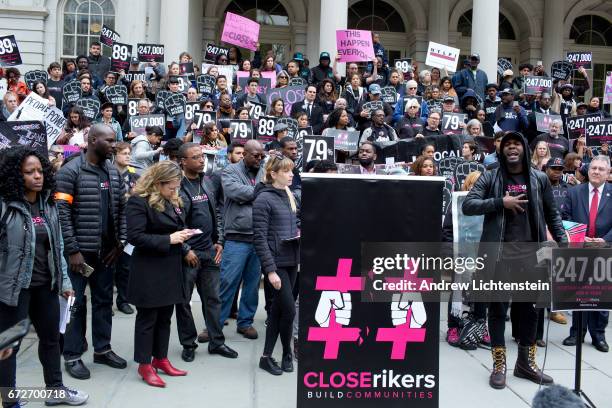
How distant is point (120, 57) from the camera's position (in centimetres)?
1516

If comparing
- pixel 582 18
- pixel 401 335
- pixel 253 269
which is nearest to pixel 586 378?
pixel 401 335

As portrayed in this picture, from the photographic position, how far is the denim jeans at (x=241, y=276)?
6.89 m

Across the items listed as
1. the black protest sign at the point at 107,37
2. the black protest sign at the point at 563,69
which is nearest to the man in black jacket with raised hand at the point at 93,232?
the black protest sign at the point at 107,37

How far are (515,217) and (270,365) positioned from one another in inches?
96.6

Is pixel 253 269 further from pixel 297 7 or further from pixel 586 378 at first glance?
pixel 297 7

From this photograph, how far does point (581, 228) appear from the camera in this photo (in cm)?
652

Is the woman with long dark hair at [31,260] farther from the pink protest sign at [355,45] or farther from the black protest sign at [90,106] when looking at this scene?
the pink protest sign at [355,45]

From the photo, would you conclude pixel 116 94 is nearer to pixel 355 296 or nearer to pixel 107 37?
pixel 107 37

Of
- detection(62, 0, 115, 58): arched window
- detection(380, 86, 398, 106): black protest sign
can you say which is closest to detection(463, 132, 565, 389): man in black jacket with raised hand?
detection(380, 86, 398, 106): black protest sign

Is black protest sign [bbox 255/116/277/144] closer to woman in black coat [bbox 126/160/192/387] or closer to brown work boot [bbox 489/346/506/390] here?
woman in black coat [bbox 126/160/192/387]

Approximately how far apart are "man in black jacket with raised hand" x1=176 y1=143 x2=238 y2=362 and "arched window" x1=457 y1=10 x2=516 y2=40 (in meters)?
22.6

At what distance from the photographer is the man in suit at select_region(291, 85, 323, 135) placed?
1199 cm

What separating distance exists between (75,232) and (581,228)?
466 centimetres

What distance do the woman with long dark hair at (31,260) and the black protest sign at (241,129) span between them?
195 inches
